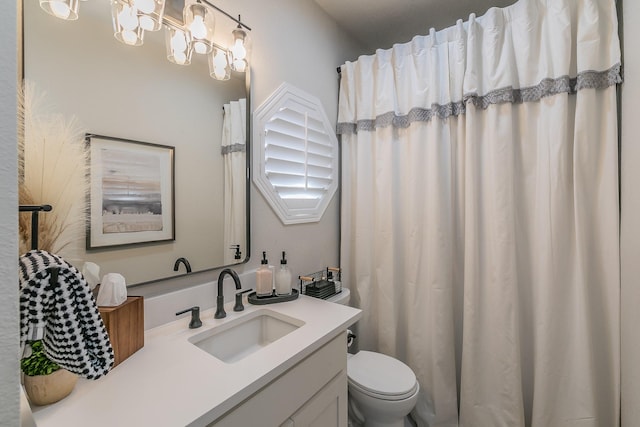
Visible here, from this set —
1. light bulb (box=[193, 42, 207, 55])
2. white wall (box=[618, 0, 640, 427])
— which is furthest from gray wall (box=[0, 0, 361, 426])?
white wall (box=[618, 0, 640, 427])

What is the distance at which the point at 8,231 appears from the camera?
262 millimetres

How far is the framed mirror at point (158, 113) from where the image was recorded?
808mm

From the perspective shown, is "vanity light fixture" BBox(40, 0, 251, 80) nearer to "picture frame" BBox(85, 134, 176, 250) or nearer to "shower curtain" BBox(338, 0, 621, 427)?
"picture frame" BBox(85, 134, 176, 250)

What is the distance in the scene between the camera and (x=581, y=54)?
122 cm

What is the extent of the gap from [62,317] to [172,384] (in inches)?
13.5

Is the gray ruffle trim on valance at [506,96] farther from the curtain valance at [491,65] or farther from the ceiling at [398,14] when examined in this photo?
the ceiling at [398,14]

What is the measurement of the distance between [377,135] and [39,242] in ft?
5.49

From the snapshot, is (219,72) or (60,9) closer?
(60,9)

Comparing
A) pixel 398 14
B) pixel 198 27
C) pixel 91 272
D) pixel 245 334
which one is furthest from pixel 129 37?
pixel 398 14

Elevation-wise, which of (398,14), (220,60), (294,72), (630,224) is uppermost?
(398,14)

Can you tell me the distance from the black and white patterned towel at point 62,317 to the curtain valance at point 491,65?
1692 millimetres

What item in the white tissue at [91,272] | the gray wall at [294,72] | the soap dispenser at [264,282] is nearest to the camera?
the white tissue at [91,272]

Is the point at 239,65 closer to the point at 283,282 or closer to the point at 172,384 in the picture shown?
the point at 283,282

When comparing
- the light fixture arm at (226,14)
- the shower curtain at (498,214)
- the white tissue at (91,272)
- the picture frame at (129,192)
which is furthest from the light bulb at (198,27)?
the shower curtain at (498,214)
